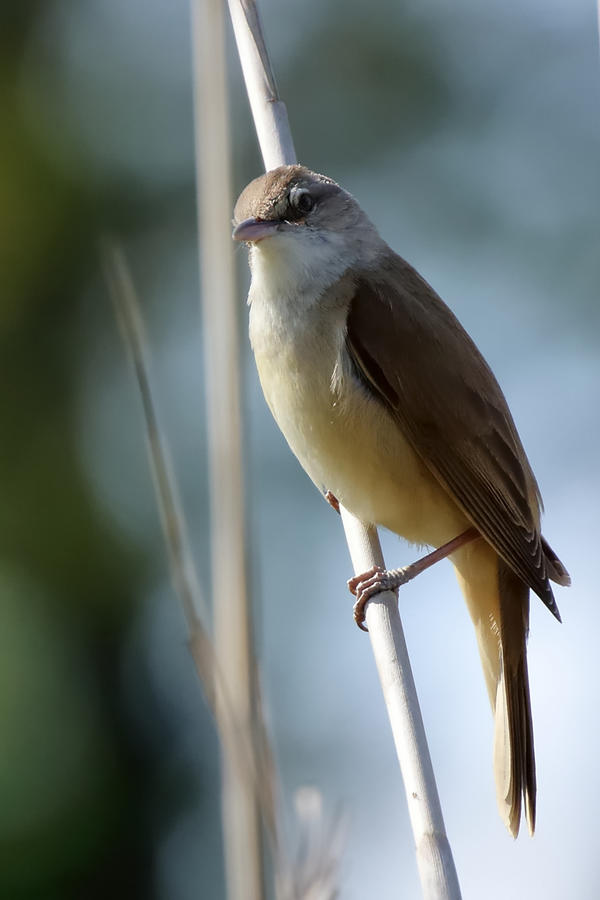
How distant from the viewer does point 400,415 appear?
3021 millimetres

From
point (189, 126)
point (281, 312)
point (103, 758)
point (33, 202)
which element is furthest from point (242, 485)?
point (189, 126)

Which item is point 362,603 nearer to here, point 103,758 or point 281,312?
point 281,312

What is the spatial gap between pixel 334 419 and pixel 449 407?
333 millimetres

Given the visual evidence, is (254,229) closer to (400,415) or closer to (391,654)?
(400,415)

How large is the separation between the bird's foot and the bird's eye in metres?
0.89

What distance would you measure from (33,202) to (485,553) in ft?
10.1

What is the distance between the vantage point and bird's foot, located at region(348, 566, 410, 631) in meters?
2.63

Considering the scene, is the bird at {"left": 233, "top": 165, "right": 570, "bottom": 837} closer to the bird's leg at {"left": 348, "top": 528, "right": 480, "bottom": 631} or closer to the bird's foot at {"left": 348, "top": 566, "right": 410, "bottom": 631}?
the bird's leg at {"left": 348, "top": 528, "right": 480, "bottom": 631}

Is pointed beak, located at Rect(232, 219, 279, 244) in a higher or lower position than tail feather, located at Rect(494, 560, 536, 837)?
higher

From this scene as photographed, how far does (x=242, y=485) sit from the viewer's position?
6.22 ft

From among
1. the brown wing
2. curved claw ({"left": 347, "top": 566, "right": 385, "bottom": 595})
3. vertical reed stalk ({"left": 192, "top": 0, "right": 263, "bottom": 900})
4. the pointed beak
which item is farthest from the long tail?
vertical reed stalk ({"left": 192, "top": 0, "right": 263, "bottom": 900})

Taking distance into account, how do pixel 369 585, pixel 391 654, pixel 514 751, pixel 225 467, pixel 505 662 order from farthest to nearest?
pixel 505 662
pixel 514 751
pixel 369 585
pixel 391 654
pixel 225 467

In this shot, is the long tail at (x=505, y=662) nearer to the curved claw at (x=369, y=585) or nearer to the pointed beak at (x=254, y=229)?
the curved claw at (x=369, y=585)

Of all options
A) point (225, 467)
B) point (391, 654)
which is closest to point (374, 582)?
point (391, 654)
